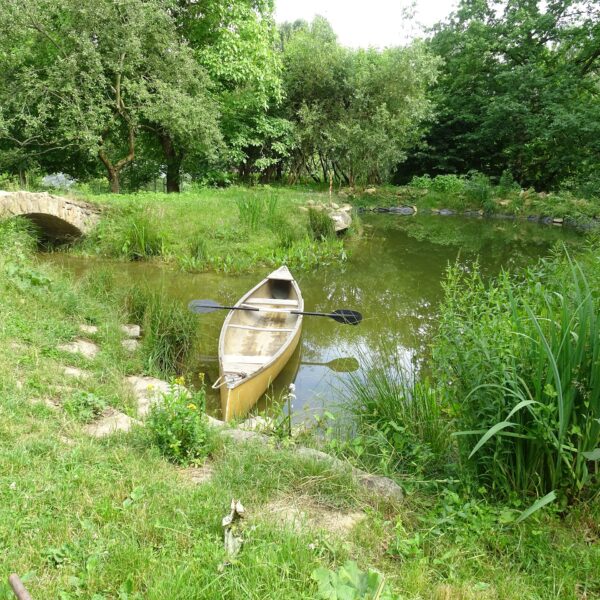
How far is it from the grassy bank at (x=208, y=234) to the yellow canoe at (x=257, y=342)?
2.21 meters

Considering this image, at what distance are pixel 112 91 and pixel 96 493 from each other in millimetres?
11986

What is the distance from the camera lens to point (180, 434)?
2990mm

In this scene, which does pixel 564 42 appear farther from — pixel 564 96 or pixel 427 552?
pixel 427 552

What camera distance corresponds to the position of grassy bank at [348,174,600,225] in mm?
18062

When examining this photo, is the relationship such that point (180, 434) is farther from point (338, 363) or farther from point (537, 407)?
point (338, 363)

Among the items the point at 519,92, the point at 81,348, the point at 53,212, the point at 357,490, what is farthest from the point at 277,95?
the point at 357,490

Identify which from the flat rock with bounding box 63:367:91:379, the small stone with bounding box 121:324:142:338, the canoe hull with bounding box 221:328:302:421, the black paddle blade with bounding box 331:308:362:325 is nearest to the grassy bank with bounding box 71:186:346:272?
the small stone with bounding box 121:324:142:338

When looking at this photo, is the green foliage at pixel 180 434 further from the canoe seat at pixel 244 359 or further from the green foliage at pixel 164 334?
the green foliage at pixel 164 334

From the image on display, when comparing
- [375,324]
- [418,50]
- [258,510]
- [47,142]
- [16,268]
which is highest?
[418,50]

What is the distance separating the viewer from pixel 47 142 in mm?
11633

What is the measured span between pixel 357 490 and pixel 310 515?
33cm

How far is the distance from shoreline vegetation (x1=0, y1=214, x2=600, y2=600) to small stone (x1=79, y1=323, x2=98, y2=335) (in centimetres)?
136

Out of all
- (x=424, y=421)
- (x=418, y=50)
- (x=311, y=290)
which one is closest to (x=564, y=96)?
(x=418, y=50)

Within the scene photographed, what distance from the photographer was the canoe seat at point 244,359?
502 centimetres
